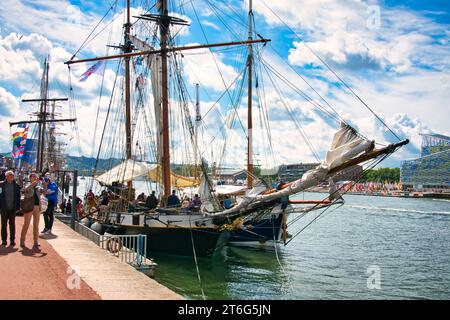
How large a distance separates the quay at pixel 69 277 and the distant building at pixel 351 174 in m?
8.20

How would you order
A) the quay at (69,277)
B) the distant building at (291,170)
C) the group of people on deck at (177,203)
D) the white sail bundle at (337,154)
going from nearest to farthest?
the quay at (69,277)
the white sail bundle at (337,154)
the group of people on deck at (177,203)
the distant building at (291,170)

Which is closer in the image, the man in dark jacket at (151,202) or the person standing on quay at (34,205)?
the person standing on quay at (34,205)

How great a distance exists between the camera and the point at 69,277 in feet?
34.3

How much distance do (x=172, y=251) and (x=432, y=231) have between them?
112 feet

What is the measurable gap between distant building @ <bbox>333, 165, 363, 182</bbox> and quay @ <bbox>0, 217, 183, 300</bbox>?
820cm

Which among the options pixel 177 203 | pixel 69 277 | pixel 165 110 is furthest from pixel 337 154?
pixel 165 110

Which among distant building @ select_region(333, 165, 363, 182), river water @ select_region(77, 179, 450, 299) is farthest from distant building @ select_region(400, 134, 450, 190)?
distant building @ select_region(333, 165, 363, 182)

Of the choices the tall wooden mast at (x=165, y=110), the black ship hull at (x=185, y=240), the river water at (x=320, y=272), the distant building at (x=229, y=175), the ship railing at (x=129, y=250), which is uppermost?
the tall wooden mast at (x=165, y=110)

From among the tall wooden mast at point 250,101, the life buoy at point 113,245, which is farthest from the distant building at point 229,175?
the life buoy at point 113,245

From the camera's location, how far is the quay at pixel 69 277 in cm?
910

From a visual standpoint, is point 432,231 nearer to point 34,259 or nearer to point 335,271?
point 335,271

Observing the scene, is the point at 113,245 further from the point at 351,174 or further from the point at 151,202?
the point at 151,202

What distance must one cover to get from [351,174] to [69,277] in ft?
35.6

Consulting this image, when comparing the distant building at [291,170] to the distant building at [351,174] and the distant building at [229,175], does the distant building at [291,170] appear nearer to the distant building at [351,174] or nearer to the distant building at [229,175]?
the distant building at [351,174]
